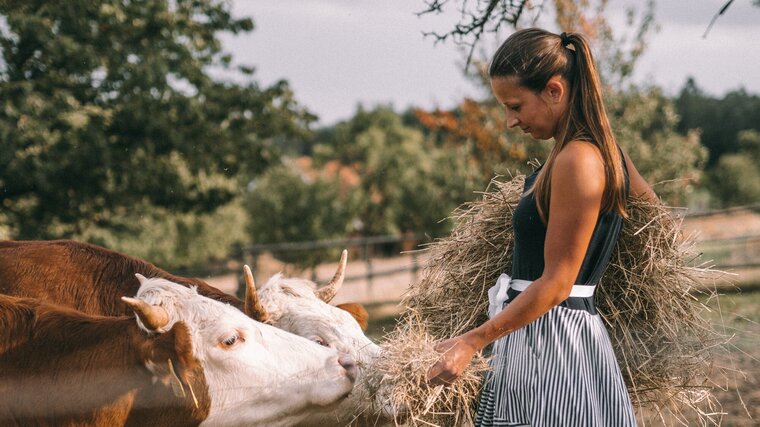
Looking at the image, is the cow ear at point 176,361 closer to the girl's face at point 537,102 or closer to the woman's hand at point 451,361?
the woman's hand at point 451,361

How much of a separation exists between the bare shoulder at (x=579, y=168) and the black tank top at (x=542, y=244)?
17 cm

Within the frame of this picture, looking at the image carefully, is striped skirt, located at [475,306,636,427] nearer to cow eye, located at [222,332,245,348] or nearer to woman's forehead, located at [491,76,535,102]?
woman's forehead, located at [491,76,535,102]

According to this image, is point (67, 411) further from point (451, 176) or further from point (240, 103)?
point (451, 176)

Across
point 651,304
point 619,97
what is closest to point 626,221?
point 651,304

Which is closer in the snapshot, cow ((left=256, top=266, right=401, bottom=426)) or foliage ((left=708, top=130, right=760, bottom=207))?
cow ((left=256, top=266, right=401, bottom=426))

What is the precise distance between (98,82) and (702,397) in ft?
33.3

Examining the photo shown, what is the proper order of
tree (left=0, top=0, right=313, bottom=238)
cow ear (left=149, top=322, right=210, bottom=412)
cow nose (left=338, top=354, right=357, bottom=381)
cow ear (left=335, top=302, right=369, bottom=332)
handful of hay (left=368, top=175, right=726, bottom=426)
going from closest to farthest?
1. handful of hay (left=368, top=175, right=726, bottom=426)
2. cow ear (left=149, top=322, right=210, bottom=412)
3. cow nose (left=338, top=354, right=357, bottom=381)
4. cow ear (left=335, top=302, right=369, bottom=332)
5. tree (left=0, top=0, right=313, bottom=238)

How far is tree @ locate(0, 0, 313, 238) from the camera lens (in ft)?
31.8

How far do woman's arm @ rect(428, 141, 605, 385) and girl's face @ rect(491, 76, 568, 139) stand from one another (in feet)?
0.63

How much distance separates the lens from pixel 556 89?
231 cm

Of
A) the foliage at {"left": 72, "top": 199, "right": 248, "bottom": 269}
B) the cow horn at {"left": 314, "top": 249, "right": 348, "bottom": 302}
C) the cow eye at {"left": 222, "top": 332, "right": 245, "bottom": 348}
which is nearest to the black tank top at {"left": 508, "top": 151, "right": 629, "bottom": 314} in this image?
the cow eye at {"left": 222, "top": 332, "right": 245, "bottom": 348}

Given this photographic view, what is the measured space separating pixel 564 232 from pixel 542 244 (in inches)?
7.3

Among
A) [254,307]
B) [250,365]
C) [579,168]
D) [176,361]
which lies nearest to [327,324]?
[254,307]

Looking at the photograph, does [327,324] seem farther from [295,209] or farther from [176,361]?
[295,209]
